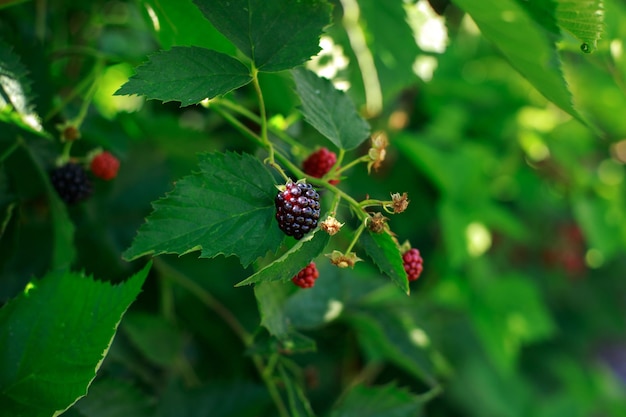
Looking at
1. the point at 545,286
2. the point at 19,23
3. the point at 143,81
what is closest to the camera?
the point at 143,81

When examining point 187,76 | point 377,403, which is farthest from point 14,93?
point 377,403

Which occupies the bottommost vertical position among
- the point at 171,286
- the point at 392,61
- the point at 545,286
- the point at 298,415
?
the point at 545,286

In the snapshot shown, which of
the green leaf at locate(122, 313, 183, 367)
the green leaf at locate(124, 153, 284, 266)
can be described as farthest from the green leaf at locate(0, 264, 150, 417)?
the green leaf at locate(122, 313, 183, 367)

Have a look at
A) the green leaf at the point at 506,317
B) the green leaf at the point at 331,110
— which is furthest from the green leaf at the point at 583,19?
the green leaf at the point at 506,317

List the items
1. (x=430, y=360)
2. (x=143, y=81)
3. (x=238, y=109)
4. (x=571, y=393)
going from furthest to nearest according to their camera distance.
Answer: (x=571, y=393) < (x=430, y=360) < (x=238, y=109) < (x=143, y=81)

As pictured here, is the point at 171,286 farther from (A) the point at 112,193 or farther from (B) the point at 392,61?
(B) the point at 392,61

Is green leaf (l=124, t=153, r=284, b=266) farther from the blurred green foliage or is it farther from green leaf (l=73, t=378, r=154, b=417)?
green leaf (l=73, t=378, r=154, b=417)

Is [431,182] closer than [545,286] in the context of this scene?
Yes

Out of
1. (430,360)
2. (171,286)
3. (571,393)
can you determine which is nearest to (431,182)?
(430,360)

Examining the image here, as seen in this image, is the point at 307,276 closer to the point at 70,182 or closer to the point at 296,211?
the point at 296,211
